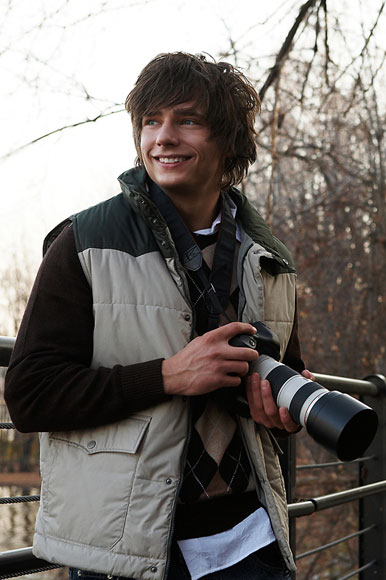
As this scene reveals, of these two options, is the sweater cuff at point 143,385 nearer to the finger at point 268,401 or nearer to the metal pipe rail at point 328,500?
the finger at point 268,401

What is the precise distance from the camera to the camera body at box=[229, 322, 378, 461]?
140 centimetres

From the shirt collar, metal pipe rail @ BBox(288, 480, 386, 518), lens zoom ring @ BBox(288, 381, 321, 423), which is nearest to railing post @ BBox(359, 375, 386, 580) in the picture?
metal pipe rail @ BBox(288, 480, 386, 518)

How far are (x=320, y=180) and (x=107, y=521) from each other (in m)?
7.64

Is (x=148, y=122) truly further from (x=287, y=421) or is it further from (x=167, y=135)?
(x=287, y=421)

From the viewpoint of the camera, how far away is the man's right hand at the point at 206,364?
143cm

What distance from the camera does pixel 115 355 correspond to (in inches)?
58.2

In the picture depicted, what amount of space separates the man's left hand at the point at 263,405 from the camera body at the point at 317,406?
0.01 m

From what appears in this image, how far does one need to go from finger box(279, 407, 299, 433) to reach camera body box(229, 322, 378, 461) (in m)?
0.01

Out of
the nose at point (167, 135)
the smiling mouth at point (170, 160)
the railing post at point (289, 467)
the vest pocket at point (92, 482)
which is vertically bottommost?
the railing post at point (289, 467)

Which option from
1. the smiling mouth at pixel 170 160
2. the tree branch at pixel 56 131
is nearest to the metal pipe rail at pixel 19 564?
the smiling mouth at pixel 170 160

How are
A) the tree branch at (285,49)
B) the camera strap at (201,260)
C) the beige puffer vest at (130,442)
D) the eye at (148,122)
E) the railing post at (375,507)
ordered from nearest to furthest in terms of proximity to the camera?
the beige puffer vest at (130,442)
the camera strap at (201,260)
the eye at (148,122)
the railing post at (375,507)
the tree branch at (285,49)

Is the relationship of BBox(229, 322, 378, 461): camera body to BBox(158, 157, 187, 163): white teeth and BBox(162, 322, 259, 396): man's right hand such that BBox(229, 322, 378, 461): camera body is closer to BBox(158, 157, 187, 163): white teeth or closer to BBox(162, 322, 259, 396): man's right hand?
BBox(162, 322, 259, 396): man's right hand

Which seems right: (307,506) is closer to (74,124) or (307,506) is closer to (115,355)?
(115,355)

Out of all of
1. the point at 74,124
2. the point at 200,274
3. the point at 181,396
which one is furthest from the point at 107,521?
the point at 74,124
